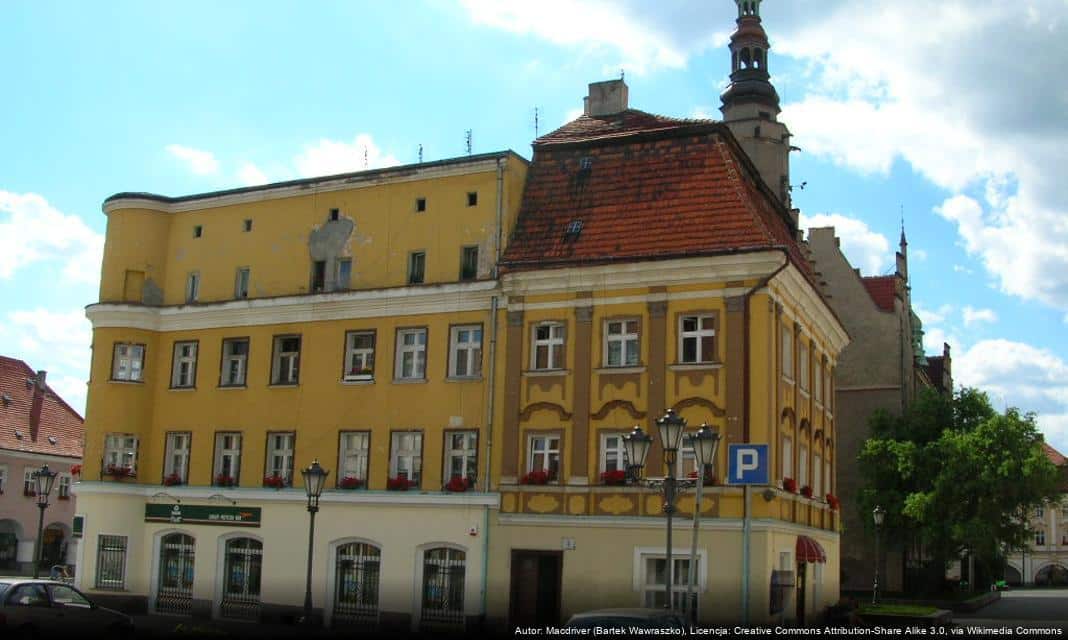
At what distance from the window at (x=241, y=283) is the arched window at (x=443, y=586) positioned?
36.4 feet

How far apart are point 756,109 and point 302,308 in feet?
124

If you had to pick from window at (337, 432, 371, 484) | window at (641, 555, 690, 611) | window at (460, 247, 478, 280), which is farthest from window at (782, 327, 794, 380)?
window at (337, 432, 371, 484)

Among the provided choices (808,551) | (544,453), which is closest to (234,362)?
(544,453)

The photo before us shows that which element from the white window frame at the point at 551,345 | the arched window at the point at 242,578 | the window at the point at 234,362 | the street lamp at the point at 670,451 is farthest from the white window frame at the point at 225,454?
the street lamp at the point at 670,451

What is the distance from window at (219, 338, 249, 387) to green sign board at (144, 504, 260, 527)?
3992 mm

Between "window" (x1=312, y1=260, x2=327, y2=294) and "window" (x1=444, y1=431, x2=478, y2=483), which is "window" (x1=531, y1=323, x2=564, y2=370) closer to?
"window" (x1=444, y1=431, x2=478, y2=483)

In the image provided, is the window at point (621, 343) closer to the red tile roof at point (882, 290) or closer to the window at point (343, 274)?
the window at point (343, 274)

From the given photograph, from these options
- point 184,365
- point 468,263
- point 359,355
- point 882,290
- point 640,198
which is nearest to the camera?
point 640,198

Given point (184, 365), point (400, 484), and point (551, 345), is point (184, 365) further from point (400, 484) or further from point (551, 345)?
point (551, 345)

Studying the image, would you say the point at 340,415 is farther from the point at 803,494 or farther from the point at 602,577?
the point at 803,494

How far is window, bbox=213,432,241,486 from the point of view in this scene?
36.9 metres

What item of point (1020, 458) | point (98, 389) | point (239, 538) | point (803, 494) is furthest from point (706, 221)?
point (1020, 458)

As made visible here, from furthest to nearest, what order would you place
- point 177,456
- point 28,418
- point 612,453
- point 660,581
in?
1. point 28,418
2. point 177,456
3. point 612,453
4. point 660,581

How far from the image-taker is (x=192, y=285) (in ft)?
130
